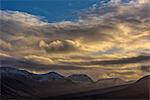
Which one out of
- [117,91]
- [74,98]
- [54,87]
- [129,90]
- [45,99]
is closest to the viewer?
[45,99]

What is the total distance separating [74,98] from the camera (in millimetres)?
37031

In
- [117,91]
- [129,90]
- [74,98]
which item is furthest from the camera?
[129,90]

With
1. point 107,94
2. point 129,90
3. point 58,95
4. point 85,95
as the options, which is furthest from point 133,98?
point 58,95

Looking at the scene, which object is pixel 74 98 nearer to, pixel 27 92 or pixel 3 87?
pixel 27 92

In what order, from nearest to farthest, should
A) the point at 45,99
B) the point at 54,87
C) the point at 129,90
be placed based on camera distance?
1. the point at 45,99
2. the point at 54,87
3. the point at 129,90

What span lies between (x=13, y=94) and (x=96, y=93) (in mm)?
9145

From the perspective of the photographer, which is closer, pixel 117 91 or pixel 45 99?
pixel 45 99

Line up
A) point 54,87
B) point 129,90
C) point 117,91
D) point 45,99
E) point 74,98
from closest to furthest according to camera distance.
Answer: point 45,99
point 74,98
point 54,87
point 117,91
point 129,90

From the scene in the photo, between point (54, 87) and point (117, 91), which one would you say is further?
point (117, 91)

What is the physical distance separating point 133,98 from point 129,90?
2.09 metres

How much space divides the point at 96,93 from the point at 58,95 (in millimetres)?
6385

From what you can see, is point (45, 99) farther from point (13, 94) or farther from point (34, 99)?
point (13, 94)

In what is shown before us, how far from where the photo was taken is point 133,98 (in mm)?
47469

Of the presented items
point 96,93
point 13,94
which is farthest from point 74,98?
point 13,94
